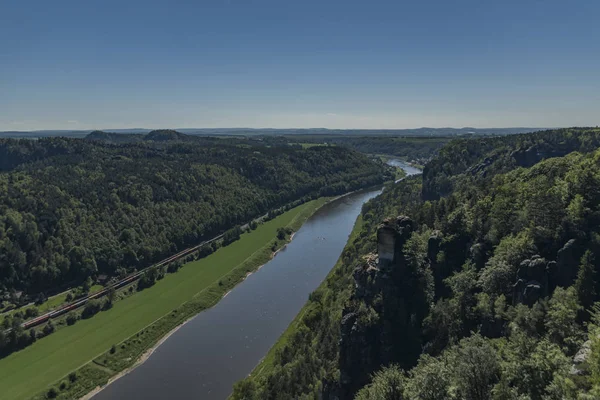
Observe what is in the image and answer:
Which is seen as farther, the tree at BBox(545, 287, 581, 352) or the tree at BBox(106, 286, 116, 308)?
the tree at BBox(106, 286, 116, 308)

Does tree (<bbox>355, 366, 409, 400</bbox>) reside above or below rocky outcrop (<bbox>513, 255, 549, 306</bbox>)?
below

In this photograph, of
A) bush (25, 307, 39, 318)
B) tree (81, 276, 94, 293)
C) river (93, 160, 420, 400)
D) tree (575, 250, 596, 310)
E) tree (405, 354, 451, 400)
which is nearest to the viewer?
tree (405, 354, 451, 400)

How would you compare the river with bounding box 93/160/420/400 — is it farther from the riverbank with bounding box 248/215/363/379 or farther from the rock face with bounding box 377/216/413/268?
the rock face with bounding box 377/216/413/268

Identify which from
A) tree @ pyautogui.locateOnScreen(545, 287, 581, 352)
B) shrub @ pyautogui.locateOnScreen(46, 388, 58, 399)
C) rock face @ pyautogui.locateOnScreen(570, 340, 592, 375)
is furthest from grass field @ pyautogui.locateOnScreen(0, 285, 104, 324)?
rock face @ pyautogui.locateOnScreen(570, 340, 592, 375)

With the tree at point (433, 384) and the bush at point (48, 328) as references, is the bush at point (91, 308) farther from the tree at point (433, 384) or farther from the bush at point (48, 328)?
the tree at point (433, 384)

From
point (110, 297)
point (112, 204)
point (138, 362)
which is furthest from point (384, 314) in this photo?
point (112, 204)

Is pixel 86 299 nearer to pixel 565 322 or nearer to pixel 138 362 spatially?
pixel 138 362

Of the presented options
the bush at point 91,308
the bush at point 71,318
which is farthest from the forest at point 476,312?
the bush at point 91,308
